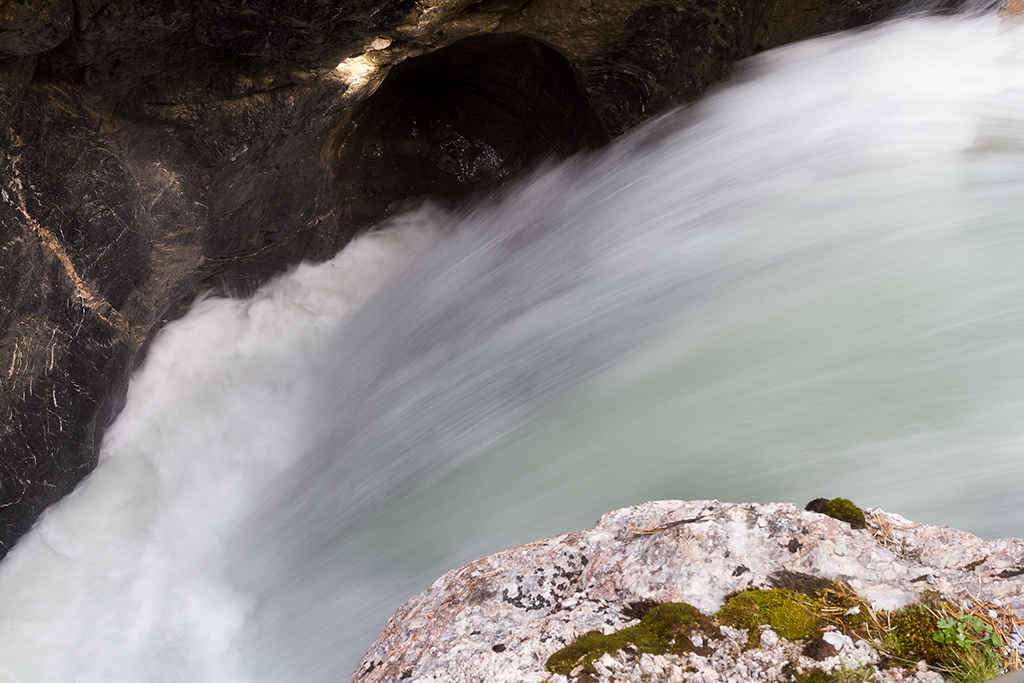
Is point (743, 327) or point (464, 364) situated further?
point (464, 364)

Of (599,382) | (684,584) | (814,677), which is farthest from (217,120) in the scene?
(814,677)

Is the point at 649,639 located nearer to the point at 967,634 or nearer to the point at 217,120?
the point at 967,634

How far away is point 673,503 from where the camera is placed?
79.7 inches

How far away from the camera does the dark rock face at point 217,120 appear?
3258mm

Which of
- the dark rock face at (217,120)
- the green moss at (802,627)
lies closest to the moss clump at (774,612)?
the green moss at (802,627)

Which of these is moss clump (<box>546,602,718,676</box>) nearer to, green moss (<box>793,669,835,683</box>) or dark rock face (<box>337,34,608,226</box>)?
green moss (<box>793,669,835,683</box>)

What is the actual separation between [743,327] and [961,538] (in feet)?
5.85

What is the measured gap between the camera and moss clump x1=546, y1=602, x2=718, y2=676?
65.6 inches

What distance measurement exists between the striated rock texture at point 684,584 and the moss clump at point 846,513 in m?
0.03

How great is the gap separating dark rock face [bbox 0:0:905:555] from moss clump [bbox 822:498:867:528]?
299 cm

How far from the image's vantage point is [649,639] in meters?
1.70

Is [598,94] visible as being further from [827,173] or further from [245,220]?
[245,220]

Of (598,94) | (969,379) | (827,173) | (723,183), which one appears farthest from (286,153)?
(969,379)

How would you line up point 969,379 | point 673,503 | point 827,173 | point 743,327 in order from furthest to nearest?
point 827,173
point 743,327
point 969,379
point 673,503
